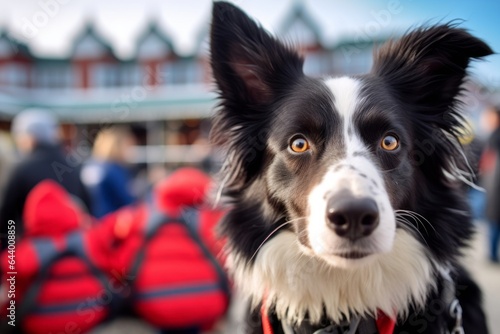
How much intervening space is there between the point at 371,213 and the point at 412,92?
Result: 106 centimetres

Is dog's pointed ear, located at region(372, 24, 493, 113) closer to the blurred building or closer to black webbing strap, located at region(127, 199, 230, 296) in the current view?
black webbing strap, located at region(127, 199, 230, 296)

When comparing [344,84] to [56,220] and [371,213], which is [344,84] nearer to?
[371,213]

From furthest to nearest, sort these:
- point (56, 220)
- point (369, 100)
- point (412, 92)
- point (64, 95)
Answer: point (64, 95) < point (56, 220) < point (412, 92) < point (369, 100)

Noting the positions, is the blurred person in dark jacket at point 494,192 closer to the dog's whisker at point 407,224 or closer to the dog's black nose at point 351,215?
the dog's whisker at point 407,224

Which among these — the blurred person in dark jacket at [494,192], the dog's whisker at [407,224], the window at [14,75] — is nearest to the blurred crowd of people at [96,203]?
the dog's whisker at [407,224]

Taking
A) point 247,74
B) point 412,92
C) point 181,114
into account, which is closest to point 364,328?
point 412,92

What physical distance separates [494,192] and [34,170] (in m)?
6.99

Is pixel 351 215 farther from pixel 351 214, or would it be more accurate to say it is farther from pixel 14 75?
pixel 14 75

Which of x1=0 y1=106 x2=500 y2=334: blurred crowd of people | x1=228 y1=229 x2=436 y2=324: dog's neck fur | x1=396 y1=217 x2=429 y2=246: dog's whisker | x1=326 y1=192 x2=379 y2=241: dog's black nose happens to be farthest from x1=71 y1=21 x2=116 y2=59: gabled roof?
x1=326 y1=192 x2=379 y2=241: dog's black nose

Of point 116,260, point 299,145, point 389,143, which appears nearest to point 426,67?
point 389,143

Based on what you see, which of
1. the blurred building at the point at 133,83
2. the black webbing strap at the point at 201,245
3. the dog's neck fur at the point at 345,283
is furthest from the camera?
the blurred building at the point at 133,83

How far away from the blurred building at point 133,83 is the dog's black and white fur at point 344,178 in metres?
15.8

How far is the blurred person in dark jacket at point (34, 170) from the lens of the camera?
14.5 feet

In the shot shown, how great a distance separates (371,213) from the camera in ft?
5.73
